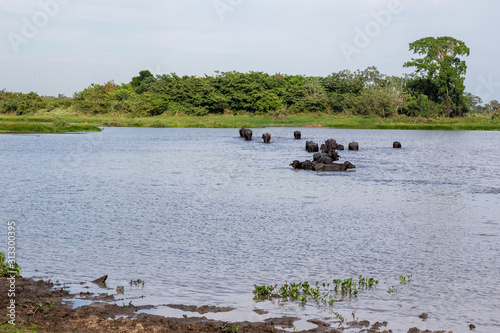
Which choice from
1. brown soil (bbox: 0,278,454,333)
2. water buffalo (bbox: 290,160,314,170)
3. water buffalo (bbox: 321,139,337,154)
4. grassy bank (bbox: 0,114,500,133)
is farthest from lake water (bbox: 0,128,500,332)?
grassy bank (bbox: 0,114,500,133)

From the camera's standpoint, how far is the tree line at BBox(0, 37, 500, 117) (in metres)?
96.8

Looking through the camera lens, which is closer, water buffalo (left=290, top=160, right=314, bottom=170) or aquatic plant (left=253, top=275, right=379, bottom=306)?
aquatic plant (left=253, top=275, right=379, bottom=306)

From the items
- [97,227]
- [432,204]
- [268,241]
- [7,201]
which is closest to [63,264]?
[97,227]

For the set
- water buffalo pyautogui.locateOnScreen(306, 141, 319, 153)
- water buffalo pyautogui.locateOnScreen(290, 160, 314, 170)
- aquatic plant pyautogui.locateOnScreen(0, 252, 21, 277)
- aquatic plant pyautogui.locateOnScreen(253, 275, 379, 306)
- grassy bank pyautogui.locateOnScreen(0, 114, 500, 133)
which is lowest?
aquatic plant pyautogui.locateOnScreen(253, 275, 379, 306)

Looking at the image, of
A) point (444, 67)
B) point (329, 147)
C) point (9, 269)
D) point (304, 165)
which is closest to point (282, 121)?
point (444, 67)

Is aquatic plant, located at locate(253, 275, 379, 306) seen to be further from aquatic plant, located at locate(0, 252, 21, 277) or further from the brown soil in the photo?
aquatic plant, located at locate(0, 252, 21, 277)

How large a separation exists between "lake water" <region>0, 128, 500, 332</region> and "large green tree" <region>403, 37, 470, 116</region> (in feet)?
234

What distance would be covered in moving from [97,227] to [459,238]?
9.39 metres

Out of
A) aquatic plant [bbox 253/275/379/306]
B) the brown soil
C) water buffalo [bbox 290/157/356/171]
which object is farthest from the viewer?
water buffalo [bbox 290/157/356/171]

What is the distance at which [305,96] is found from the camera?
4038 inches

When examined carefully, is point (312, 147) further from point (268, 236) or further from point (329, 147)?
point (268, 236)

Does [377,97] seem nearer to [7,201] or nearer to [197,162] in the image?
[197,162]

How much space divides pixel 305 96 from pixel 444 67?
2470cm

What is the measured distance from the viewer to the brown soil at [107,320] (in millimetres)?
7258
